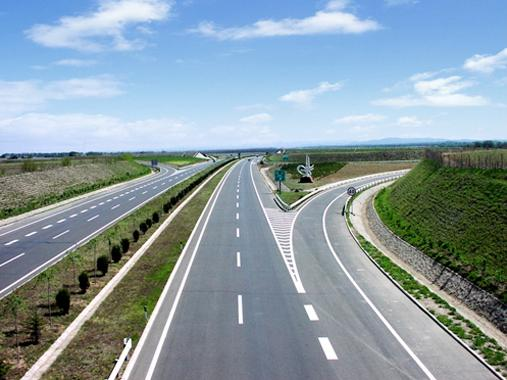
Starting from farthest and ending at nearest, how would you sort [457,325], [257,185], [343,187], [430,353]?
[257,185] → [343,187] → [457,325] → [430,353]

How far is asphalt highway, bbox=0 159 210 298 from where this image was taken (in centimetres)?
2725

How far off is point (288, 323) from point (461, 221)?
1566 centimetres

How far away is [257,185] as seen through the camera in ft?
260

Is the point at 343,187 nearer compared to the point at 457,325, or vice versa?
the point at 457,325

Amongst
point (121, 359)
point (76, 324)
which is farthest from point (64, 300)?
point (121, 359)

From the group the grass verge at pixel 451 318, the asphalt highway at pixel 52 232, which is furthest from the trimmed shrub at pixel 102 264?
the grass verge at pixel 451 318

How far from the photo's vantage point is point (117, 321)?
60.7 ft

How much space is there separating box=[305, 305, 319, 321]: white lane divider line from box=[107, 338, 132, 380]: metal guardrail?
7.06 m

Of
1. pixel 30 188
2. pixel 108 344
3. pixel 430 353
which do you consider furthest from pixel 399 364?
pixel 30 188

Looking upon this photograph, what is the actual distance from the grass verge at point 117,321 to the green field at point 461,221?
14.3 m

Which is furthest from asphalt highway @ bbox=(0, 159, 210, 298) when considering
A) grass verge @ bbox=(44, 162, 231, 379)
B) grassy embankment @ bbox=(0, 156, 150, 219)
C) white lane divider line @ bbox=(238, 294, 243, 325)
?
white lane divider line @ bbox=(238, 294, 243, 325)

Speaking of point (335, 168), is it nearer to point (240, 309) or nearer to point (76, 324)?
point (240, 309)

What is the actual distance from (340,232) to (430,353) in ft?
74.0

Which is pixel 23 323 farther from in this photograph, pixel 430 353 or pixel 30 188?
pixel 30 188
